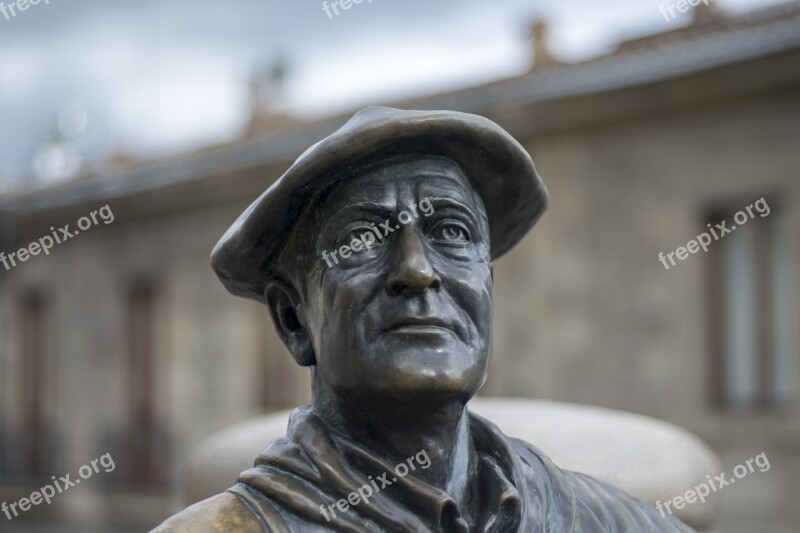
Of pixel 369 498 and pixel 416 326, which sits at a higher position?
pixel 416 326

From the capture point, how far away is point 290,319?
2.49 m

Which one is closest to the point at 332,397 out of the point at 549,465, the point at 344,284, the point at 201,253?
the point at 344,284

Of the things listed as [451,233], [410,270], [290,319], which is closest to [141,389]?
[290,319]

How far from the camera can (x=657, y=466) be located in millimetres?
4141

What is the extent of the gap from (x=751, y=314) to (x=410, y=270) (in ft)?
27.8

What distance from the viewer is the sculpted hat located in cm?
224

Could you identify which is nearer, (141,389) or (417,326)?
(417,326)

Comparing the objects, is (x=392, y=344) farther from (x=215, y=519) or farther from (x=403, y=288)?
(x=215, y=519)

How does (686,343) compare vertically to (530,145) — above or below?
below

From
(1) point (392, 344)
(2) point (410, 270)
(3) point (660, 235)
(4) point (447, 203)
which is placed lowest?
(3) point (660, 235)

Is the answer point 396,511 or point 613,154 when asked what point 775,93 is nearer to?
point 613,154

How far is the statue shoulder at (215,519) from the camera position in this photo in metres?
2.15

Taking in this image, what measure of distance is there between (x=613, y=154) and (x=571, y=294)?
1.25 m

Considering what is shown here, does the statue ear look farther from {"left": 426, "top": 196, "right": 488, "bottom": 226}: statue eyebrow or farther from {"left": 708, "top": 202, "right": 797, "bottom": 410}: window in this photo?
{"left": 708, "top": 202, "right": 797, "bottom": 410}: window
